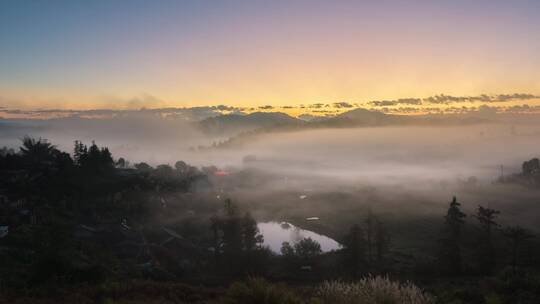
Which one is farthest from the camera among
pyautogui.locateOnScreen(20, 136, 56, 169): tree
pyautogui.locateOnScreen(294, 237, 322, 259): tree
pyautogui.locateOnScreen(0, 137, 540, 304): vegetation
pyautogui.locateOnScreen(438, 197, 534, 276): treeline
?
pyautogui.locateOnScreen(20, 136, 56, 169): tree

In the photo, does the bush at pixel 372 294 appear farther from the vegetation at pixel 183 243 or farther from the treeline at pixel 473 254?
the treeline at pixel 473 254

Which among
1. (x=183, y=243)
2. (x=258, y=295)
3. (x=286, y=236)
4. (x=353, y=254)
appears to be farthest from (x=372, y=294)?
(x=286, y=236)

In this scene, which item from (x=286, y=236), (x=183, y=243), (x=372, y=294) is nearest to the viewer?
(x=372, y=294)

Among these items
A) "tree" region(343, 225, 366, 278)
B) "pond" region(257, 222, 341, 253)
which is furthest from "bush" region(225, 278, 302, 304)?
"pond" region(257, 222, 341, 253)

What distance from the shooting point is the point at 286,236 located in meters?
115

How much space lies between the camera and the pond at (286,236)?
103031mm

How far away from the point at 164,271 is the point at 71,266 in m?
44.4

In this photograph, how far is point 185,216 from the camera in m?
110

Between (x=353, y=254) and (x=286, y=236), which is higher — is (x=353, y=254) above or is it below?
above

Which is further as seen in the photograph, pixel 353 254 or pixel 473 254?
pixel 473 254

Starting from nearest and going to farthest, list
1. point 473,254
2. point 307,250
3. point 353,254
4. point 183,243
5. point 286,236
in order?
point 353,254, point 307,250, point 473,254, point 183,243, point 286,236

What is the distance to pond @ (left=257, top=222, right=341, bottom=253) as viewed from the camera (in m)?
103

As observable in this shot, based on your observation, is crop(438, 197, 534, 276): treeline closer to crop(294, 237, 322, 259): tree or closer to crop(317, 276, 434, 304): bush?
crop(294, 237, 322, 259): tree

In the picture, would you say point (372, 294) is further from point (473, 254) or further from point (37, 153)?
point (37, 153)
